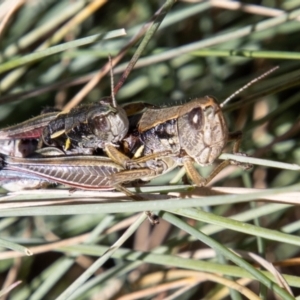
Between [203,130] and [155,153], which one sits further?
[155,153]

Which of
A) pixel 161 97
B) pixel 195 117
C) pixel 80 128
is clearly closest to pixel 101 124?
pixel 80 128

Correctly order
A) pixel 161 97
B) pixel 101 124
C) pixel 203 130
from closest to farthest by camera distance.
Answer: pixel 203 130, pixel 101 124, pixel 161 97

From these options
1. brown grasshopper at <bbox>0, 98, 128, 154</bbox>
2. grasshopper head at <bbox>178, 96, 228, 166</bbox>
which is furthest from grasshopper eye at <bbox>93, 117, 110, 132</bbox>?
grasshopper head at <bbox>178, 96, 228, 166</bbox>

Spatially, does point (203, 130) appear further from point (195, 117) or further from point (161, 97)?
point (161, 97)

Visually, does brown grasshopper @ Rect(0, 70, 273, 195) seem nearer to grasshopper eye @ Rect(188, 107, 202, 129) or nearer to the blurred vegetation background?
grasshopper eye @ Rect(188, 107, 202, 129)

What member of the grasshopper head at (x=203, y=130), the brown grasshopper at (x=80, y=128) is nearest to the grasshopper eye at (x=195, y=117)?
the grasshopper head at (x=203, y=130)

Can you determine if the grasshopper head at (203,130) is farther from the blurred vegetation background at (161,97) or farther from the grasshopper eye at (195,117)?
the blurred vegetation background at (161,97)

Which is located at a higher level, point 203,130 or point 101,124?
point 101,124
